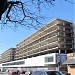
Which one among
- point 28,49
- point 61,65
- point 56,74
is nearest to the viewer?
point 56,74

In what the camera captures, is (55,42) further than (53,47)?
No

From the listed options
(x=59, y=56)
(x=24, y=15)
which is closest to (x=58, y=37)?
(x=59, y=56)

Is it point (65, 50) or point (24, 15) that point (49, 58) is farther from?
point (24, 15)

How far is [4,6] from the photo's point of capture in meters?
5.63

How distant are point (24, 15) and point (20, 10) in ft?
0.51

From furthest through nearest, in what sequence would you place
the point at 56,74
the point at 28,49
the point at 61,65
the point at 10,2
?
the point at 28,49 → the point at 61,65 → the point at 56,74 → the point at 10,2

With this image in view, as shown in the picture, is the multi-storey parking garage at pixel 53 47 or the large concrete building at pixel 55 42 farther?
the large concrete building at pixel 55 42

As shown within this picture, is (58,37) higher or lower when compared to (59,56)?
higher

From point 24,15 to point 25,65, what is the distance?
13101 centimetres

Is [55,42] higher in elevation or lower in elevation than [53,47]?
higher

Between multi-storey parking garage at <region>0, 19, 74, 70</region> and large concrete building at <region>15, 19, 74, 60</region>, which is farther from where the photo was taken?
large concrete building at <region>15, 19, 74, 60</region>

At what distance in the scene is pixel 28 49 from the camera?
504 ft

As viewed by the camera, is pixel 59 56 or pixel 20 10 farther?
pixel 59 56

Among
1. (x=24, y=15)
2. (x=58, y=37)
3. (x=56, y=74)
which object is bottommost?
(x=56, y=74)
